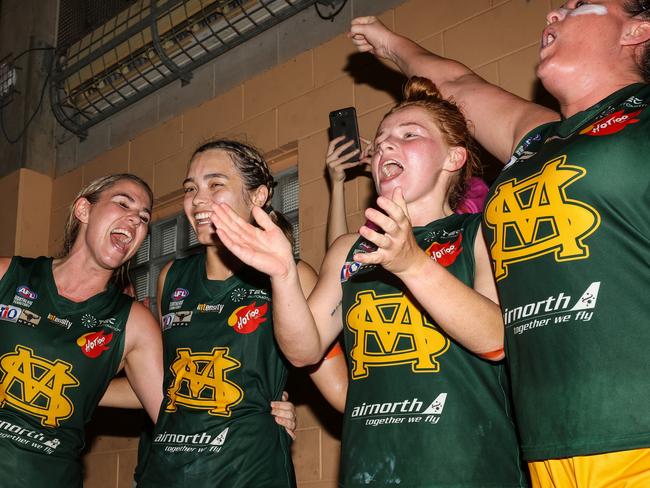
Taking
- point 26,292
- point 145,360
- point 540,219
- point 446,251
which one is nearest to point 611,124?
point 540,219

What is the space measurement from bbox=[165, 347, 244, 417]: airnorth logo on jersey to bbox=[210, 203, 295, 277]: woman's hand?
70 cm

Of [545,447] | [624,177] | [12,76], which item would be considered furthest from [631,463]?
[12,76]

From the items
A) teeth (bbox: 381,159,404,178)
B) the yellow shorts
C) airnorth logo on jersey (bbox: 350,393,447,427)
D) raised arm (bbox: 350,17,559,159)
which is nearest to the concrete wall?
raised arm (bbox: 350,17,559,159)

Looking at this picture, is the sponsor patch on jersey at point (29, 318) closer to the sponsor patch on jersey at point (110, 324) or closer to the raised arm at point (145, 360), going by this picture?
the sponsor patch on jersey at point (110, 324)

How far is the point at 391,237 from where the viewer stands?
1605mm

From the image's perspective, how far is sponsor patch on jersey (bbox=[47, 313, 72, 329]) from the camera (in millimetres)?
2805

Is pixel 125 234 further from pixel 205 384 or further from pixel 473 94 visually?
pixel 473 94

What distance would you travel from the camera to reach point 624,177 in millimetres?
1578

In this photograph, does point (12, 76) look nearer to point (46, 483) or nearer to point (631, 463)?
point (46, 483)

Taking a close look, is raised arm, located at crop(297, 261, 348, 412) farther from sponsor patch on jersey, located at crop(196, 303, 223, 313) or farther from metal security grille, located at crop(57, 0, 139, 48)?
metal security grille, located at crop(57, 0, 139, 48)

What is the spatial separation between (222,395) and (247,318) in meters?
0.28

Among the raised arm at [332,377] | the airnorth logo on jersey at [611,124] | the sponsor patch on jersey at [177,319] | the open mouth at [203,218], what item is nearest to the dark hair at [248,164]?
the open mouth at [203,218]

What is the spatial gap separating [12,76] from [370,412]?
5.28 meters

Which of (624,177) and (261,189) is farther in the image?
(261,189)
